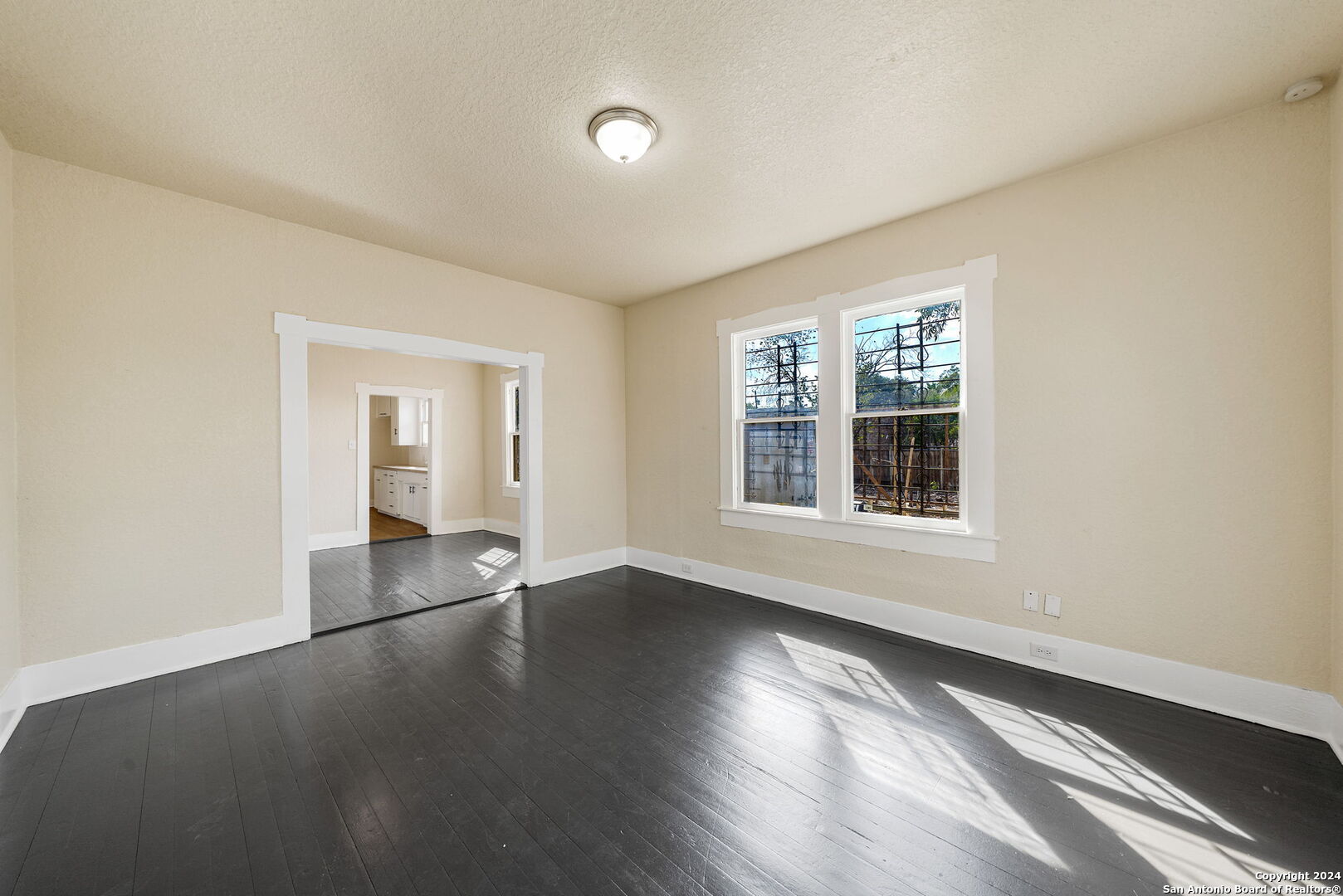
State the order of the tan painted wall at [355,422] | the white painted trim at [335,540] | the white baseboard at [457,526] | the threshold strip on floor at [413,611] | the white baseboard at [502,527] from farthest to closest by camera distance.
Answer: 1. the white baseboard at [457,526]
2. the white baseboard at [502,527]
3. the tan painted wall at [355,422]
4. the white painted trim at [335,540]
5. the threshold strip on floor at [413,611]

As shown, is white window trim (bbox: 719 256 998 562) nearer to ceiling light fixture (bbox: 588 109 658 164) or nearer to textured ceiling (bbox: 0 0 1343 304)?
textured ceiling (bbox: 0 0 1343 304)

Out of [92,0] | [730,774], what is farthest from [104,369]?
[730,774]

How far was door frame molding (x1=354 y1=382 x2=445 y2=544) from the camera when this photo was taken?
6668 mm

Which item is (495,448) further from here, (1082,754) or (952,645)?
(1082,754)

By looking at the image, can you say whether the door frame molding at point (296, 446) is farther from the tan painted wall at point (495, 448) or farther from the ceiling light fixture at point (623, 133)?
the tan painted wall at point (495, 448)

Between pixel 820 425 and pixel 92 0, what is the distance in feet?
13.1

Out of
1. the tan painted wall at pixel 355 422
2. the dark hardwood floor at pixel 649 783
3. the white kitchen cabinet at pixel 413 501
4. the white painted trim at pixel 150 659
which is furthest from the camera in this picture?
the white kitchen cabinet at pixel 413 501

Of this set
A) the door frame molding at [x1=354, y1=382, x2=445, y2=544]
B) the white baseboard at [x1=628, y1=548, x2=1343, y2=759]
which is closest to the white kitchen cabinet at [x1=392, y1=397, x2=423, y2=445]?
the door frame molding at [x1=354, y1=382, x2=445, y2=544]

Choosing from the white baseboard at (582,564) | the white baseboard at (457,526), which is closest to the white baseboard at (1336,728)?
the white baseboard at (582,564)

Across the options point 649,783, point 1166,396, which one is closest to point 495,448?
point 649,783

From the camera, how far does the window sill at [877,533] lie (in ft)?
10.0

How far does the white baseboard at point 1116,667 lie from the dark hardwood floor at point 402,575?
297 cm

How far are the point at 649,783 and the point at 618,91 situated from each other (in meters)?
2.85

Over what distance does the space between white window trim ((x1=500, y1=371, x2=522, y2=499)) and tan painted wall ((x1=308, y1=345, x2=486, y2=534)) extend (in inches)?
25.5
